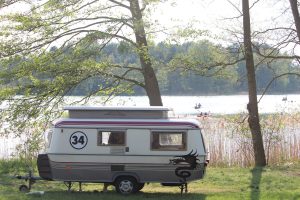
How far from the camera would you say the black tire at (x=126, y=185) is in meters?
13.4

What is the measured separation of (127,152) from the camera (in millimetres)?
13289

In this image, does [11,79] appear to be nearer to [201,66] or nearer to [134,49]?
[134,49]

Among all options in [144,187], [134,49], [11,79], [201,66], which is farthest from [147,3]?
[144,187]

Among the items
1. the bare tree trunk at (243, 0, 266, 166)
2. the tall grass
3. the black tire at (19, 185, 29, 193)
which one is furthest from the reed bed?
the black tire at (19, 185, 29, 193)

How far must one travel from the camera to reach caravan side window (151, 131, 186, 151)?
13.3 meters

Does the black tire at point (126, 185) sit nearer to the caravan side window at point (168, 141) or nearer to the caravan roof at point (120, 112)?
the caravan side window at point (168, 141)

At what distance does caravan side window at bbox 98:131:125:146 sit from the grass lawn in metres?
1.27

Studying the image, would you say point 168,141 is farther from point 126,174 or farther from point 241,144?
point 241,144

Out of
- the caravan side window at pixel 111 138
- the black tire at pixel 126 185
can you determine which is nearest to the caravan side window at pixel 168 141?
the caravan side window at pixel 111 138

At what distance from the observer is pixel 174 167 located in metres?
13.3

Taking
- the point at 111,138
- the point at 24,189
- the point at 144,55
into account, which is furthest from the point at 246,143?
the point at 24,189

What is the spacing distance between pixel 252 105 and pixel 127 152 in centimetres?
773

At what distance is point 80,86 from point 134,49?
96.4 inches

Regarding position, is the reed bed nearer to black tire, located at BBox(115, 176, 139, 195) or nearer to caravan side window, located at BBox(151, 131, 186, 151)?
black tire, located at BBox(115, 176, 139, 195)
